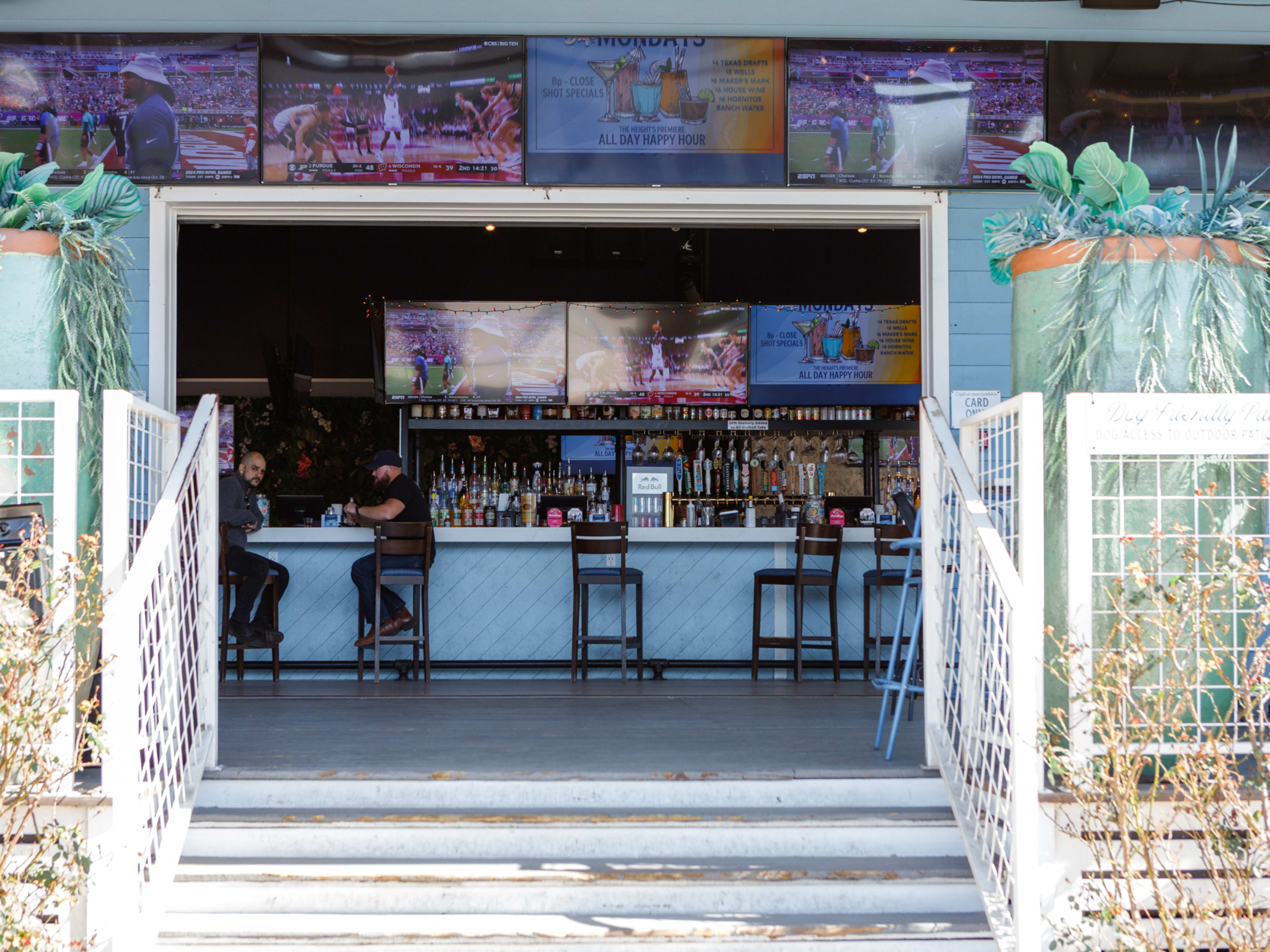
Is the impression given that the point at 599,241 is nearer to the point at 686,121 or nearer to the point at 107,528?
the point at 686,121

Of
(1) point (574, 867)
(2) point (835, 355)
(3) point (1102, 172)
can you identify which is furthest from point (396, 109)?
(2) point (835, 355)

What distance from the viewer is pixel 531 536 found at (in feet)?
22.3

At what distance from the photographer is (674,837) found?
3.36 meters

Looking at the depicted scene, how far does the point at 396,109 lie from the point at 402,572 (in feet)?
8.63

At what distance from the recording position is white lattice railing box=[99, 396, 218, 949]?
283 cm

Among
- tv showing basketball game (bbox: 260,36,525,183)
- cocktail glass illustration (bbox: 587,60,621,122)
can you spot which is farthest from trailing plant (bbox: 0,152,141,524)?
cocktail glass illustration (bbox: 587,60,621,122)

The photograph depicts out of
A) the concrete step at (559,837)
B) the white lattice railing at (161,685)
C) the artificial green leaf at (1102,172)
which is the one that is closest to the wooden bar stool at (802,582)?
the concrete step at (559,837)

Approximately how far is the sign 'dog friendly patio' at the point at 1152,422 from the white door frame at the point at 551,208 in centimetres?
193

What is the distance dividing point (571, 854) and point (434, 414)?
589 centimetres

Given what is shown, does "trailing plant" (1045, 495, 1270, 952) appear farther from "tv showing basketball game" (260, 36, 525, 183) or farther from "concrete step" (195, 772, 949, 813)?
"tv showing basketball game" (260, 36, 525, 183)

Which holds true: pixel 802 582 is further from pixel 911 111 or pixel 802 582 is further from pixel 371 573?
pixel 911 111

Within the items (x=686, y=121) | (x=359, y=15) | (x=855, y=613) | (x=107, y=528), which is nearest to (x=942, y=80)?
(x=686, y=121)

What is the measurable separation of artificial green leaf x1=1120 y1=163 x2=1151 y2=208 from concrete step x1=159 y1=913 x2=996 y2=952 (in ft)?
7.17

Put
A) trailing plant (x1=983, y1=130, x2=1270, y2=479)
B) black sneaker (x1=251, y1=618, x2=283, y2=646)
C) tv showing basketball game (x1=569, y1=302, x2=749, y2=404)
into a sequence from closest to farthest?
trailing plant (x1=983, y1=130, x2=1270, y2=479), black sneaker (x1=251, y1=618, x2=283, y2=646), tv showing basketball game (x1=569, y1=302, x2=749, y2=404)
